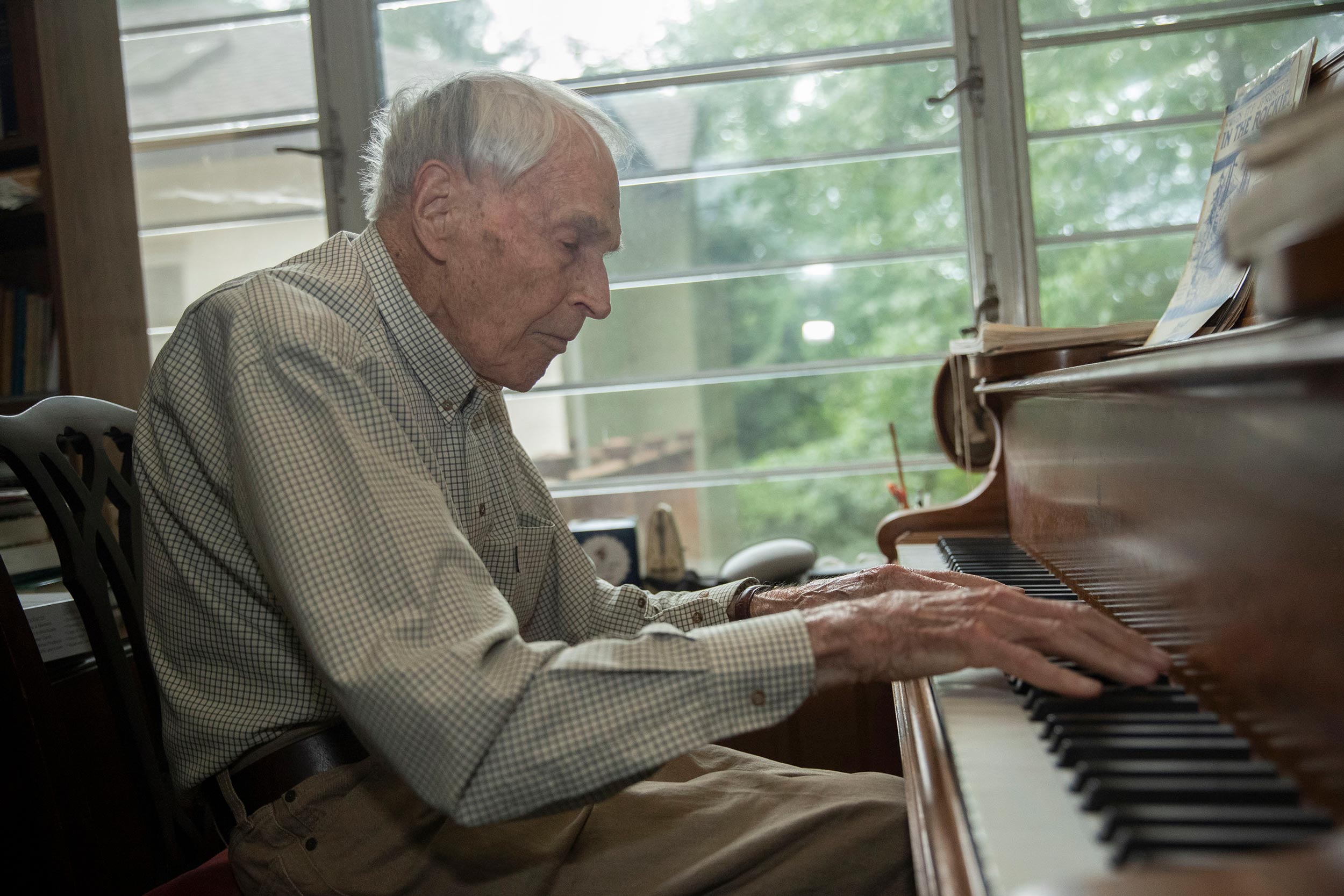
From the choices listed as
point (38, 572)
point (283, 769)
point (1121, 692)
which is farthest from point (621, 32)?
point (1121, 692)

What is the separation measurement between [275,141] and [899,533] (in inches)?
77.0

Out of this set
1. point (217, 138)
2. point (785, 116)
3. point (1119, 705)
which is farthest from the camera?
point (217, 138)

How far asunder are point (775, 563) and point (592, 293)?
0.96 metres

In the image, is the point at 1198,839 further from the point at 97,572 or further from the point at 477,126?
the point at 97,572

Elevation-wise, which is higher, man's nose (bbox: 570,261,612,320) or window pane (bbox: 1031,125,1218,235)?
window pane (bbox: 1031,125,1218,235)

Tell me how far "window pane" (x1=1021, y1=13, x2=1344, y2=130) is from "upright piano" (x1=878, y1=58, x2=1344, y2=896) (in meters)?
A: 1.66

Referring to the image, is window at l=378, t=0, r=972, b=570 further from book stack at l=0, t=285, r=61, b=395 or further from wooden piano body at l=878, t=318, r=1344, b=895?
wooden piano body at l=878, t=318, r=1344, b=895

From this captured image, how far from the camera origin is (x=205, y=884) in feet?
3.43

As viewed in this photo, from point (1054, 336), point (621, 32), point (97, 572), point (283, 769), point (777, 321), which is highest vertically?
point (621, 32)

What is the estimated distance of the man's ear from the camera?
1.26 meters

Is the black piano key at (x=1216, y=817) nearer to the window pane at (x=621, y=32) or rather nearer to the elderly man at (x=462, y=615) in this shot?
the elderly man at (x=462, y=615)

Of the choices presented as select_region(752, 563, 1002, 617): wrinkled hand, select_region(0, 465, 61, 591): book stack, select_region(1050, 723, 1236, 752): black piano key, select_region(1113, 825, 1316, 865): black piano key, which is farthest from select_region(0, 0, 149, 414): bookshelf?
select_region(1113, 825, 1316, 865): black piano key

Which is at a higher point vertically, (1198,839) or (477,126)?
(477,126)

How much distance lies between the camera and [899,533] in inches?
73.4
